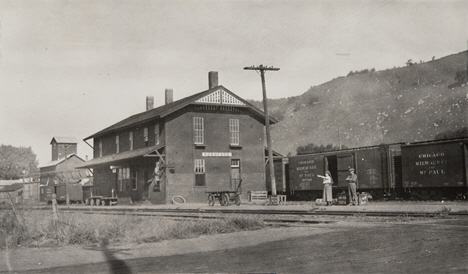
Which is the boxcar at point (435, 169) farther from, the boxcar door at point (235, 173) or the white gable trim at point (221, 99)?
the white gable trim at point (221, 99)

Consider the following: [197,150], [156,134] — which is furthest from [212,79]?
[197,150]

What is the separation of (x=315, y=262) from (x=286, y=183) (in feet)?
88.5

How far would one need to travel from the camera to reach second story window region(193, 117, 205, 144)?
34.0 meters

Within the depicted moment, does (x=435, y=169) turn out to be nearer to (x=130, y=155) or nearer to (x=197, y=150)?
(x=197, y=150)

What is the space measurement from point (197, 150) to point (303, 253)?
26.1 metres

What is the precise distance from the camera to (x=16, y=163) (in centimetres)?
8831

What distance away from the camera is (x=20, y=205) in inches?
524

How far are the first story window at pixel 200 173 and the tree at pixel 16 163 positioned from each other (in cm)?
5956

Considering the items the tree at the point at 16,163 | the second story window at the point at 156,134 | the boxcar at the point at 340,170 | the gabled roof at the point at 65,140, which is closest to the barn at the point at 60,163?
the gabled roof at the point at 65,140

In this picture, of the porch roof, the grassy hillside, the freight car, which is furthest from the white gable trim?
the grassy hillside

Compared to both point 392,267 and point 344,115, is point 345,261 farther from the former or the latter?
point 344,115

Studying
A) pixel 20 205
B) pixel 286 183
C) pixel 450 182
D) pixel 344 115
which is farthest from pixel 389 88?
pixel 20 205

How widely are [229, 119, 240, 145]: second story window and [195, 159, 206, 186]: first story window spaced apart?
305cm

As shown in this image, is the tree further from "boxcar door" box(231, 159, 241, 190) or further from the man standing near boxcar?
the man standing near boxcar
